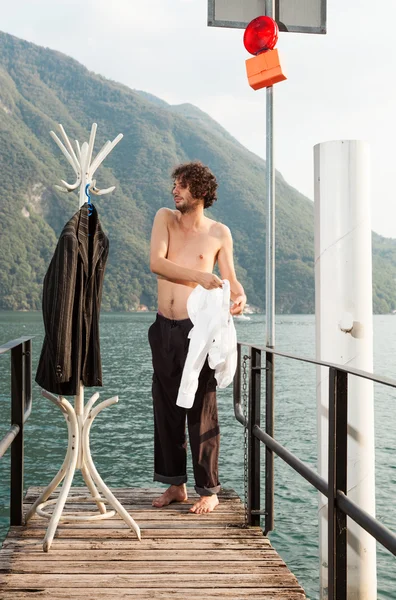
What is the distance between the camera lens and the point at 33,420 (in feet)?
64.7

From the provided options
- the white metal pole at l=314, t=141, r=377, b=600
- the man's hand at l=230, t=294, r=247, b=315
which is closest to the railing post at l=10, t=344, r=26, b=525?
the man's hand at l=230, t=294, r=247, b=315

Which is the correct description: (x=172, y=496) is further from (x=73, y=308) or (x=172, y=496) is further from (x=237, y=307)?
(x=73, y=308)

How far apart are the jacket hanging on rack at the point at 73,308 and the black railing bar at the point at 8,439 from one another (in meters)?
0.23

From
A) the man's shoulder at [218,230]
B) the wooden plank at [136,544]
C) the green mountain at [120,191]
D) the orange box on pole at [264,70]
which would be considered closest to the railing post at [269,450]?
the wooden plank at [136,544]

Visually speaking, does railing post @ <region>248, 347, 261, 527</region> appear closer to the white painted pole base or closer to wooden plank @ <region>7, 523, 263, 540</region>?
wooden plank @ <region>7, 523, 263, 540</region>

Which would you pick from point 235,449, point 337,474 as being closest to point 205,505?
point 337,474

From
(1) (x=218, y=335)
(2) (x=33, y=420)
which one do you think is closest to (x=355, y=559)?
(1) (x=218, y=335)

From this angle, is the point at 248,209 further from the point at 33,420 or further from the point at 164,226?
the point at 164,226

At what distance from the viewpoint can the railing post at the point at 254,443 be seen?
10.3 ft

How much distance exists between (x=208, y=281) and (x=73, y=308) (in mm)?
584

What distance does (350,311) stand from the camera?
302 cm

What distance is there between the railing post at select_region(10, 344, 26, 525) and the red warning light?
1.64 meters

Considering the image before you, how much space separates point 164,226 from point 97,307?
1.73 feet

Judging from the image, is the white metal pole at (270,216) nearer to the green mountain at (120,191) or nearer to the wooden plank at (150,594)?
the wooden plank at (150,594)
